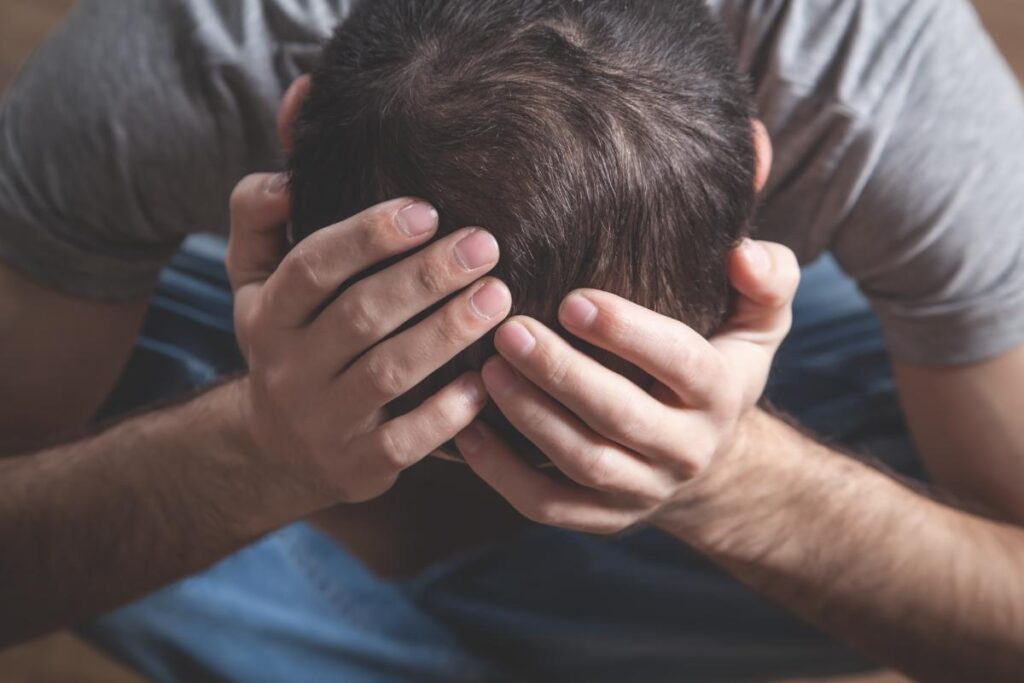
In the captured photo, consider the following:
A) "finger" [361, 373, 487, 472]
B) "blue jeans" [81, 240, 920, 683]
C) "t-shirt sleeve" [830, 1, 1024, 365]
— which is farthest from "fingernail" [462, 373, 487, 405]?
"blue jeans" [81, 240, 920, 683]

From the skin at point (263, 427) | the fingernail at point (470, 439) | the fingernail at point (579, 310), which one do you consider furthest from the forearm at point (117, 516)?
the fingernail at point (579, 310)

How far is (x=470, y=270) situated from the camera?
0.48 meters

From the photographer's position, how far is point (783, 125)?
2.38ft

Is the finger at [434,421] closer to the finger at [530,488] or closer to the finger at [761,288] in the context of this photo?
the finger at [530,488]

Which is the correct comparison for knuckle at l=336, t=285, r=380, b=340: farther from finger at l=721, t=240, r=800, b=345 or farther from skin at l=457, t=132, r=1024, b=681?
finger at l=721, t=240, r=800, b=345

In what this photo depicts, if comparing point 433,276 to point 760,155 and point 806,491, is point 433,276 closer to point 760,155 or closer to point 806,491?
point 760,155

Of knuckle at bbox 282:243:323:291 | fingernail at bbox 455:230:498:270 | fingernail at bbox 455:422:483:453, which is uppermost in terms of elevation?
fingernail at bbox 455:230:498:270

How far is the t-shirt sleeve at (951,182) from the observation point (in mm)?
709

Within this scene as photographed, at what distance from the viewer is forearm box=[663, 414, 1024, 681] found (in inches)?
30.0

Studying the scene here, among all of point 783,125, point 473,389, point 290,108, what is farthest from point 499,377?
point 783,125

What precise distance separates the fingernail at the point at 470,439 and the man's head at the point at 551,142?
14 millimetres

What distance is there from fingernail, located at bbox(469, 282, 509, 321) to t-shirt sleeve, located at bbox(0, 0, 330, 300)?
1.04 feet

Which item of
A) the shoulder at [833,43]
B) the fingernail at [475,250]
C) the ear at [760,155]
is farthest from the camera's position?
the shoulder at [833,43]

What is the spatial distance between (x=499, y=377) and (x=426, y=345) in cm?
4
